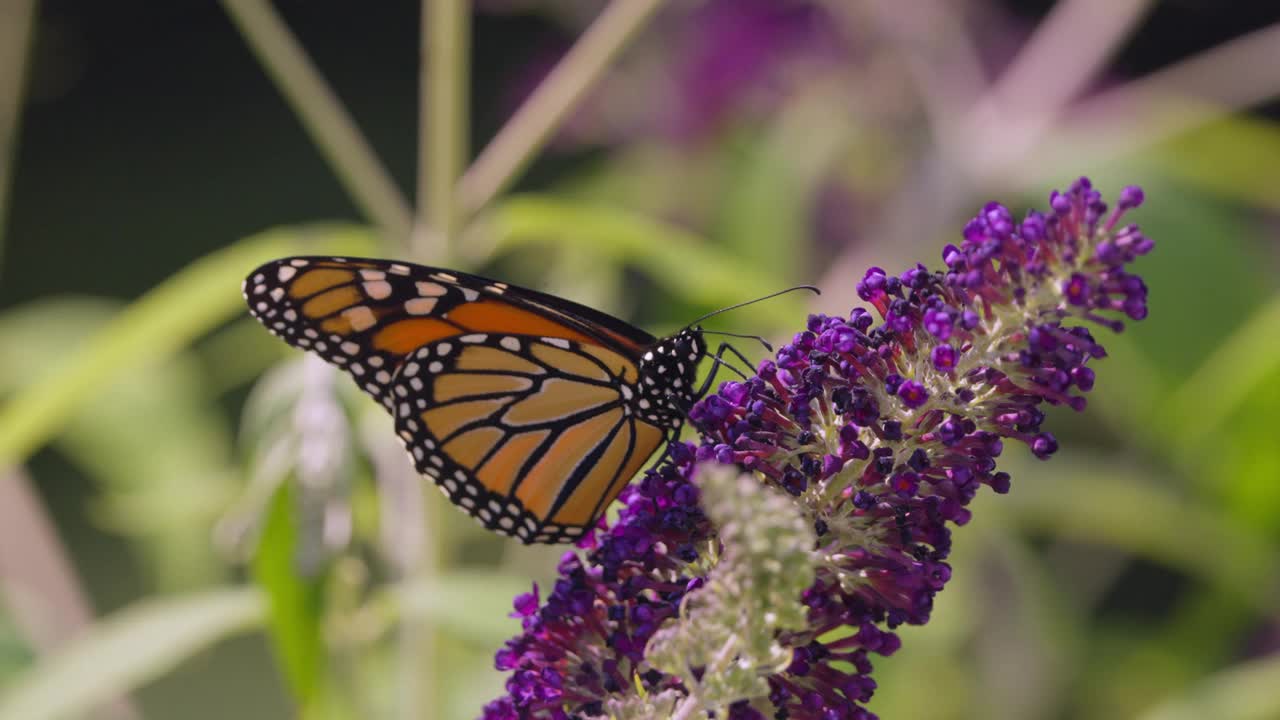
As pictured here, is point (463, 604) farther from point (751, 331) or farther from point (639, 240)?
point (751, 331)

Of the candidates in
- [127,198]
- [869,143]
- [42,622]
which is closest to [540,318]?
[42,622]

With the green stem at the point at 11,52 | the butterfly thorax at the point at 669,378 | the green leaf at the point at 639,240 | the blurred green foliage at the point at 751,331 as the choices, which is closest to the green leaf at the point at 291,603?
the blurred green foliage at the point at 751,331

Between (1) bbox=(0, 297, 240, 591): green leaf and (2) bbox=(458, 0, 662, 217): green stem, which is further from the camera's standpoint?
(1) bbox=(0, 297, 240, 591): green leaf

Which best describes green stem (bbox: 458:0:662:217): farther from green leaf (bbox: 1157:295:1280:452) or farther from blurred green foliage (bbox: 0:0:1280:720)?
green leaf (bbox: 1157:295:1280:452)

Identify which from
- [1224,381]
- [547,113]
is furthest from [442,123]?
[1224,381]

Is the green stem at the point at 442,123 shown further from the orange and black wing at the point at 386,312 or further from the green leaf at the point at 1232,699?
the green leaf at the point at 1232,699

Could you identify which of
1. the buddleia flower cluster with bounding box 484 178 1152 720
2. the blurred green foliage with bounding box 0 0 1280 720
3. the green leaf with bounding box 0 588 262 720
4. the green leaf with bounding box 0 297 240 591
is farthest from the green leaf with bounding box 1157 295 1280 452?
the green leaf with bounding box 0 297 240 591

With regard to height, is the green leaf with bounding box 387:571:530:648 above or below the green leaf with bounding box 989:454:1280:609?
below
